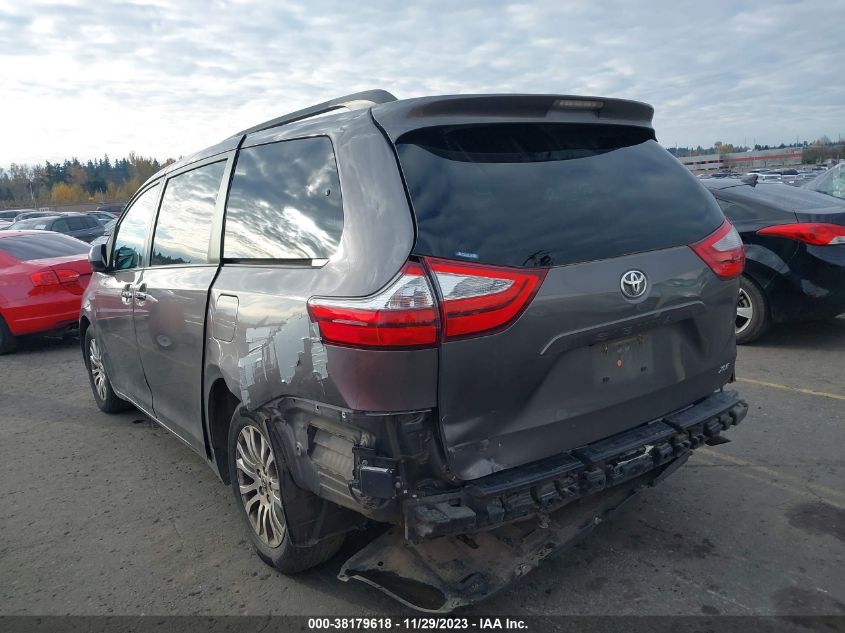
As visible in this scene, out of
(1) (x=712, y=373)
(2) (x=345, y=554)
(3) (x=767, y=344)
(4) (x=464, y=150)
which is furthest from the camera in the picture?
(3) (x=767, y=344)

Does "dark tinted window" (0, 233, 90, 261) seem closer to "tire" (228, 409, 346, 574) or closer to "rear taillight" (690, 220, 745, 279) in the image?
"tire" (228, 409, 346, 574)

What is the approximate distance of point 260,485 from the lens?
3098 mm

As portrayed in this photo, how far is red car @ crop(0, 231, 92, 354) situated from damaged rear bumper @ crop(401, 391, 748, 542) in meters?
7.41

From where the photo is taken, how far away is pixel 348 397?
231 cm

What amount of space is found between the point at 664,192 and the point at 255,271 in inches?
71.8

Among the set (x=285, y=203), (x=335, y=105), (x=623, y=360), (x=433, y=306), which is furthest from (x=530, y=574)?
(x=335, y=105)

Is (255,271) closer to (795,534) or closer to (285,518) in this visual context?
(285,518)

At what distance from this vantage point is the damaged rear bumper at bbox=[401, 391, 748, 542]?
2305 mm

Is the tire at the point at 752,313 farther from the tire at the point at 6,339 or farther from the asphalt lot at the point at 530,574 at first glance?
the tire at the point at 6,339

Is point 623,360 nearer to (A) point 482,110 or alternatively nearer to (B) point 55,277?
(A) point 482,110

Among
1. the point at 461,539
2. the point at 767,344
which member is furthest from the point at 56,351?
the point at 767,344

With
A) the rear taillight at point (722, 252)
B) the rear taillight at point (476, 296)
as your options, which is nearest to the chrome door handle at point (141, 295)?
the rear taillight at point (476, 296)

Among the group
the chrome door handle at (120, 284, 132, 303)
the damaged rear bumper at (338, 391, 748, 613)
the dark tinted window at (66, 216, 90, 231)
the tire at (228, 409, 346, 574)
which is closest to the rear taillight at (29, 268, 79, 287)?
the chrome door handle at (120, 284, 132, 303)

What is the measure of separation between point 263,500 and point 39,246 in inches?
291
